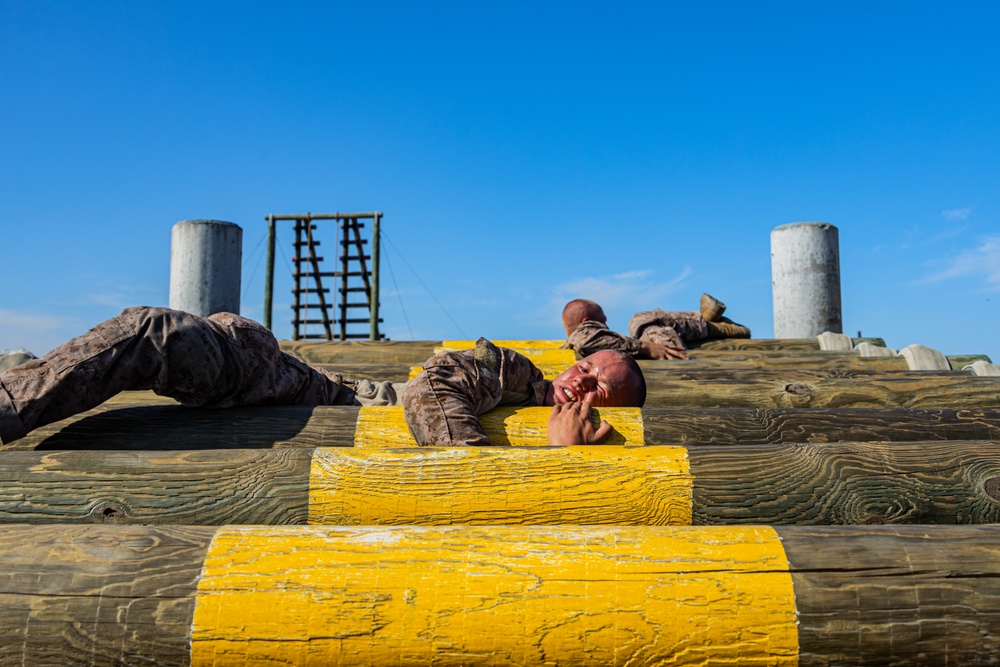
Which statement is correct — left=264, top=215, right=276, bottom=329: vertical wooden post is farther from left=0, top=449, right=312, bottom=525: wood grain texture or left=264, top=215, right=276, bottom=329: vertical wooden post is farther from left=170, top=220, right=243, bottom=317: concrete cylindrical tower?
left=0, top=449, right=312, bottom=525: wood grain texture

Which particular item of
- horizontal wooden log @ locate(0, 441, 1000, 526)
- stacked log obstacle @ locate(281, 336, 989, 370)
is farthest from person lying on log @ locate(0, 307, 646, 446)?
stacked log obstacle @ locate(281, 336, 989, 370)

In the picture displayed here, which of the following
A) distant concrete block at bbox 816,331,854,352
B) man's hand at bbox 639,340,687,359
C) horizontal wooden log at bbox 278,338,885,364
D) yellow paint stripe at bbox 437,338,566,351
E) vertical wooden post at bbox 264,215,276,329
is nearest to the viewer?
man's hand at bbox 639,340,687,359

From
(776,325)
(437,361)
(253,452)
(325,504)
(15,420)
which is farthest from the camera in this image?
(776,325)

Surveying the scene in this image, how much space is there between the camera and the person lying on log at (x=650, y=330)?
20.1ft

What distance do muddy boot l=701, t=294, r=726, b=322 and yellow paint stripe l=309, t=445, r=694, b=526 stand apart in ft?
17.5

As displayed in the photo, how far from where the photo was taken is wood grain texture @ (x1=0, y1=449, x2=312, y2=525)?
2625 millimetres

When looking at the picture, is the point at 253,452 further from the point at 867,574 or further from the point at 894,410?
the point at 894,410

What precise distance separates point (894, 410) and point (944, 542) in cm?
155

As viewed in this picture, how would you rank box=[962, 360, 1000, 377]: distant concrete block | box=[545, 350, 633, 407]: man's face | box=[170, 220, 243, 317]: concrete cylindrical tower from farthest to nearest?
box=[170, 220, 243, 317]: concrete cylindrical tower < box=[962, 360, 1000, 377]: distant concrete block < box=[545, 350, 633, 407]: man's face

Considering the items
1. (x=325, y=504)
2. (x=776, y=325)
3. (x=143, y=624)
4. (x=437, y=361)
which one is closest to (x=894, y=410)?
(x=437, y=361)

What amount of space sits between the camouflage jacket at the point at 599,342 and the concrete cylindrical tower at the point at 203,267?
3.79 m

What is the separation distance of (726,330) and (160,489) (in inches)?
235

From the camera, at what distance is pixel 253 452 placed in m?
2.80

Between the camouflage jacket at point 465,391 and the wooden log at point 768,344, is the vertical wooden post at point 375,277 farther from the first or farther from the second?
the camouflage jacket at point 465,391
